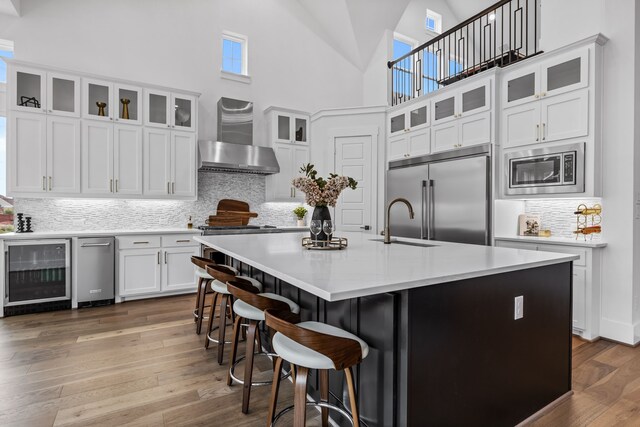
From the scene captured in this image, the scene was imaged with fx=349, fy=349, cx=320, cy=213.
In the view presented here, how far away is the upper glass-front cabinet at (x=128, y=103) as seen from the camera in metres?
4.48

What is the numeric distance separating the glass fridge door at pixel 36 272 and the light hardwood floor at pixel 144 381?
1.32 feet

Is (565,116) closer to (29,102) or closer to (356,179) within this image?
(356,179)

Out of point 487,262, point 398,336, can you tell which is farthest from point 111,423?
point 487,262

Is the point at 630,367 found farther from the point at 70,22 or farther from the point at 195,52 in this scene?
the point at 70,22

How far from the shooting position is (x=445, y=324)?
1.54 metres

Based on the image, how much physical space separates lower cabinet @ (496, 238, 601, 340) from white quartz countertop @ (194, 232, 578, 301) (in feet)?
5.14

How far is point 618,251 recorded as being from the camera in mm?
3166

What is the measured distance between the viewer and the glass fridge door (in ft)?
12.4

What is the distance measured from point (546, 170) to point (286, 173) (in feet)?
11.9

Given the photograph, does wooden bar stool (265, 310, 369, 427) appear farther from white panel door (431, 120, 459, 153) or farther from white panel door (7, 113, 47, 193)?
white panel door (7, 113, 47, 193)

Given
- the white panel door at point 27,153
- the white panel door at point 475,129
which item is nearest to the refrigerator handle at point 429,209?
the white panel door at point 475,129

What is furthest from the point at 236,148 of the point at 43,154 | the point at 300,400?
the point at 300,400

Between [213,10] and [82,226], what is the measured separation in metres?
3.82

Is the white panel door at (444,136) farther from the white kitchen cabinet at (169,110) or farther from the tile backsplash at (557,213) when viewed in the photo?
the white kitchen cabinet at (169,110)
